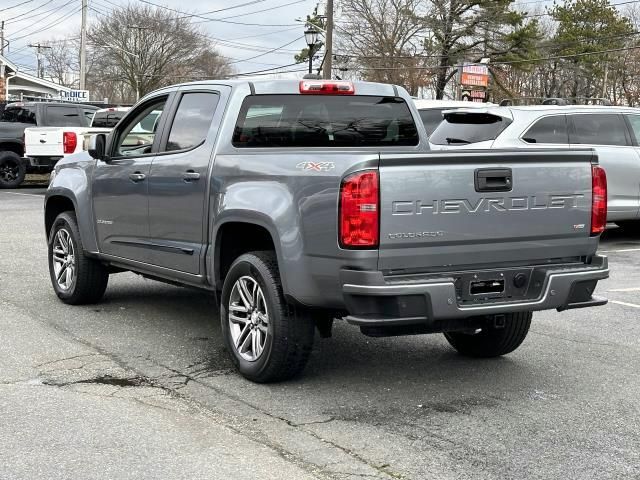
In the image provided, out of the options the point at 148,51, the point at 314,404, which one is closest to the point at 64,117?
the point at 314,404

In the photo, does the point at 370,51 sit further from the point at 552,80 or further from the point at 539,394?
the point at 539,394

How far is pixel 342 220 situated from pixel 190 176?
1671 millimetres

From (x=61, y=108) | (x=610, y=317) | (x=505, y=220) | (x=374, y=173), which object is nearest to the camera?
(x=374, y=173)

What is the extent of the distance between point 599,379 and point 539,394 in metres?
0.60

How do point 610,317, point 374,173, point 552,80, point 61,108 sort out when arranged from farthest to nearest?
point 552,80 < point 61,108 < point 610,317 < point 374,173

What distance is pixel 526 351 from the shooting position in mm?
6473

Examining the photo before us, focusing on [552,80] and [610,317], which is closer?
[610,317]

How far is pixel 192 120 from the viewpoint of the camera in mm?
6344

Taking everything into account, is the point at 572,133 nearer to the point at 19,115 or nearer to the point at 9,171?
the point at 9,171

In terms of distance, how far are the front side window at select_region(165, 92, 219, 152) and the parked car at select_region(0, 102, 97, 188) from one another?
1411 centimetres

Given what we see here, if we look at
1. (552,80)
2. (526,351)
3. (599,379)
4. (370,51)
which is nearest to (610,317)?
(526,351)

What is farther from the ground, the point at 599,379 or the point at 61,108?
the point at 61,108

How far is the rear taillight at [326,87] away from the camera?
6184 millimetres

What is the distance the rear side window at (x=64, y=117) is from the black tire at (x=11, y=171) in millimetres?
1101
